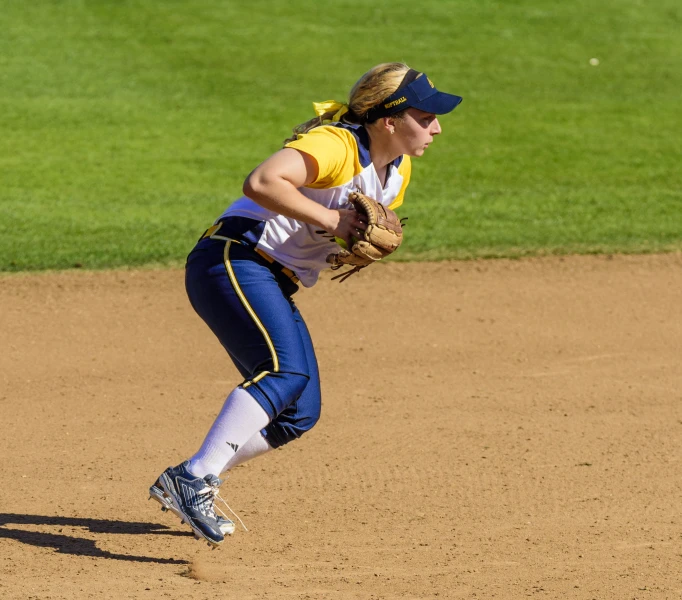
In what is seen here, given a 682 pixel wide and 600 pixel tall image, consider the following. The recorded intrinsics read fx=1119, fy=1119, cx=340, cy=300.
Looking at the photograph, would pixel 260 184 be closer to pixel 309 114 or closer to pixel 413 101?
pixel 413 101

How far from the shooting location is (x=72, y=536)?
4379 mm

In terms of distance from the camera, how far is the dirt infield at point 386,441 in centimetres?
405

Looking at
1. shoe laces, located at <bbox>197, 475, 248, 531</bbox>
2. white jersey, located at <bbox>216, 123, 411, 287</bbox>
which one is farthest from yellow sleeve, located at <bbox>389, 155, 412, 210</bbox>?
shoe laces, located at <bbox>197, 475, 248, 531</bbox>

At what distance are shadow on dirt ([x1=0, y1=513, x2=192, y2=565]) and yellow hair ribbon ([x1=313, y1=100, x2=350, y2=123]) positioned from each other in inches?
68.7

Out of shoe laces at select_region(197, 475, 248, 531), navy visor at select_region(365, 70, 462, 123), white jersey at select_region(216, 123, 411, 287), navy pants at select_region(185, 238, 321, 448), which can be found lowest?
shoe laces at select_region(197, 475, 248, 531)

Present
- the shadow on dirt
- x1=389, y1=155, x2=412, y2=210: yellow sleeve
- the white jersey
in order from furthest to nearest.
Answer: x1=389, y1=155, x2=412, y2=210: yellow sleeve < the shadow on dirt < the white jersey

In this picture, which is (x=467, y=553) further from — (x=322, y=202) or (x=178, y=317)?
(x=178, y=317)

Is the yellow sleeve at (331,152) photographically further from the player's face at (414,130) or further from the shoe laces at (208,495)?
the shoe laces at (208,495)

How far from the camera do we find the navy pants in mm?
4004

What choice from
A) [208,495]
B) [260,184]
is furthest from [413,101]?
[208,495]

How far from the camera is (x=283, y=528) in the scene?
14.8ft

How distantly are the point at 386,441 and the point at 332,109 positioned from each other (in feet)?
6.35

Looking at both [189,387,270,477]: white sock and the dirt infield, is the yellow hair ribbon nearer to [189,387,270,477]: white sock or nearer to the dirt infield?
[189,387,270,477]: white sock

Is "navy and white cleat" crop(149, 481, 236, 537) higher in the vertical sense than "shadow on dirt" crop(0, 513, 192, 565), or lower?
higher
